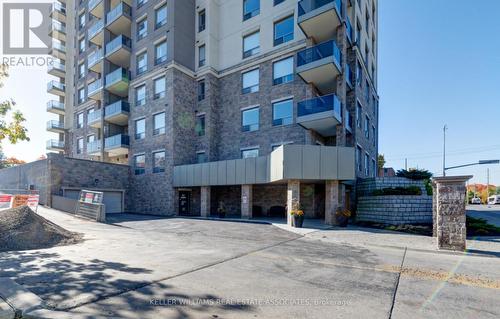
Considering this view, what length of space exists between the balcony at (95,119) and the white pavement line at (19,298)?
98.6 feet

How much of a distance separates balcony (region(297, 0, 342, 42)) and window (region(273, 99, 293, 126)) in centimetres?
549

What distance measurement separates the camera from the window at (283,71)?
71.9ft

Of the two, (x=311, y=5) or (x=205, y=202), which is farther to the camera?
(x=205, y=202)

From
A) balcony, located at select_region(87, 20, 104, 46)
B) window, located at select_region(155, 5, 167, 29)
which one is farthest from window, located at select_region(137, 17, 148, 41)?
balcony, located at select_region(87, 20, 104, 46)

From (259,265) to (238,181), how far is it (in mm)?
13473

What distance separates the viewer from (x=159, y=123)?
2650cm

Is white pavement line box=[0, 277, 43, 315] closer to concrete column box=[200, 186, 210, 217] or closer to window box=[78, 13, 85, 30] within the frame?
concrete column box=[200, 186, 210, 217]

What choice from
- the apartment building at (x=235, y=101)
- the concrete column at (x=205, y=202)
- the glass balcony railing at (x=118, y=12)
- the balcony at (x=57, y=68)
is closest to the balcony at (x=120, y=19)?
the glass balcony railing at (x=118, y=12)

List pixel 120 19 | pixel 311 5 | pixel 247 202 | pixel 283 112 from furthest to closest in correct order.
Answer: pixel 120 19, pixel 283 112, pixel 247 202, pixel 311 5

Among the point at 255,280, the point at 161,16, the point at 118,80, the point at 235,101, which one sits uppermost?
the point at 161,16

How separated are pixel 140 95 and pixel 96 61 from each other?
8.87 m

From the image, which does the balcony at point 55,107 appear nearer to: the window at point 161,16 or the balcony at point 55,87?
the balcony at point 55,87

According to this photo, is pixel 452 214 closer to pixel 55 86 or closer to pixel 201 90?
pixel 201 90

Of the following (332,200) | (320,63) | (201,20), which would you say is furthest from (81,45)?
(332,200)
